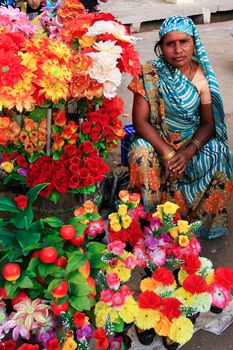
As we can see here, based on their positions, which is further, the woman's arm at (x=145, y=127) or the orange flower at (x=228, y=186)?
the orange flower at (x=228, y=186)

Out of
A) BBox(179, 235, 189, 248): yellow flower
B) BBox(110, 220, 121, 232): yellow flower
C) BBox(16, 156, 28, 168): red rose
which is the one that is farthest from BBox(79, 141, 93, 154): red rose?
BBox(179, 235, 189, 248): yellow flower

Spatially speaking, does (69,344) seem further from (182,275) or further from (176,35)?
(176,35)

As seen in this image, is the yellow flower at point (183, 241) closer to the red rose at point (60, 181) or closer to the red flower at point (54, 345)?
the red rose at point (60, 181)

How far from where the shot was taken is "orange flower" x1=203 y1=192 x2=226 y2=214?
2.96 meters

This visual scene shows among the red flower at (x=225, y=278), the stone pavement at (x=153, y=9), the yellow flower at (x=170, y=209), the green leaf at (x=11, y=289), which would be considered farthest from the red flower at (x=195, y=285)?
the stone pavement at (x=153, y=9)

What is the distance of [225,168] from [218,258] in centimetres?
54

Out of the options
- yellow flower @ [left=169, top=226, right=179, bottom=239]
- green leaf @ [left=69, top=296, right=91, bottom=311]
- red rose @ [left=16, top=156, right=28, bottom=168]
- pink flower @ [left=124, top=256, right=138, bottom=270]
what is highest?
red rose @ [left=16, top=156, right=28, bottom=168]

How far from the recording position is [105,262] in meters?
2.07

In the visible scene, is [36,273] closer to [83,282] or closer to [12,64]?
[83,282]

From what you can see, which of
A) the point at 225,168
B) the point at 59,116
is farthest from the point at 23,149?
the point at 225,168

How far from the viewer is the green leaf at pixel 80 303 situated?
1873 mm

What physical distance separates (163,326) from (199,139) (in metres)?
1.27

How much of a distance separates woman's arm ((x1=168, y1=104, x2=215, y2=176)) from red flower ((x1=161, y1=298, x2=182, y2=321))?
39.0 inches

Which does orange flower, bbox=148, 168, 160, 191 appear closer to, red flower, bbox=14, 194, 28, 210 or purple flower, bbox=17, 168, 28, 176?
purple flower, bbox=17, 168, 28, 176
